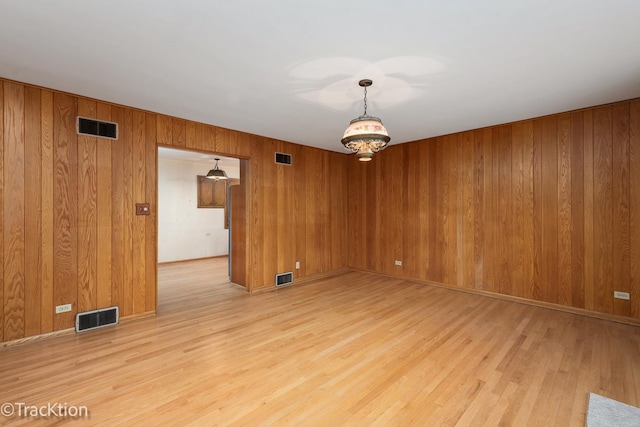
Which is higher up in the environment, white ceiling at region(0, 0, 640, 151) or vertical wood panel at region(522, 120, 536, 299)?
white ceiling at region(0, 0, 640, 151)

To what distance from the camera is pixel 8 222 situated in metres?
2.86

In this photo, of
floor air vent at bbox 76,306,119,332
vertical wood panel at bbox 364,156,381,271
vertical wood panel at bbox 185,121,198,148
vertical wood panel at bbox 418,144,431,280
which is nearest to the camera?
floor air vent at bbox 76,306,119,332

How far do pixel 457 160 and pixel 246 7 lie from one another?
4.32 meters

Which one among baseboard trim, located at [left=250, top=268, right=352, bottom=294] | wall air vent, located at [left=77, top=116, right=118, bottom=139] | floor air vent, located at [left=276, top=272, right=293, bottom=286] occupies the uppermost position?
wall air vent, located at [left=77, top=116, right=118, bottom=139]

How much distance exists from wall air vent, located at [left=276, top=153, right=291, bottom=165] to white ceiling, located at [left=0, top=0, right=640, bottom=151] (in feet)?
5.14

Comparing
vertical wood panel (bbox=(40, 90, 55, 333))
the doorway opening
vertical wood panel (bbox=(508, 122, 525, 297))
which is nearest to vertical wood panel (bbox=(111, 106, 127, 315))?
vertical wood panel (bbox=(40, 90, 55, 333))

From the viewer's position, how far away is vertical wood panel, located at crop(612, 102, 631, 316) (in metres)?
3.48

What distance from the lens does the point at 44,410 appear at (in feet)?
6.41

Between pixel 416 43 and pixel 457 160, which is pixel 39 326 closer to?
pixel 416 43

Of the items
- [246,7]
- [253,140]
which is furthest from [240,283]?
[246,7]

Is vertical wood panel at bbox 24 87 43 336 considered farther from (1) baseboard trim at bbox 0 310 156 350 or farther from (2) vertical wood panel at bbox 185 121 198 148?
(2) vertical wood panel at bbox 185 121 198 148

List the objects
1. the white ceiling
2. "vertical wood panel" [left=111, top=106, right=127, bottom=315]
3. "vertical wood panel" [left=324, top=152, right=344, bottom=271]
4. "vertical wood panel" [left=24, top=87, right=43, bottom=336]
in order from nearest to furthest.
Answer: the white ceiling < "vertical wood panel" [left=24, top=87, right=43, bottom=336] < "vertical wood panel" [left=111, top=106, right=127, bottom=315] < "vertical wood panel" [left=324, top=152, right=344, bottom=271]

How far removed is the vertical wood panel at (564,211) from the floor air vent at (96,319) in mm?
6051

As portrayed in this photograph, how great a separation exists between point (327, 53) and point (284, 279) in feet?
13.2
